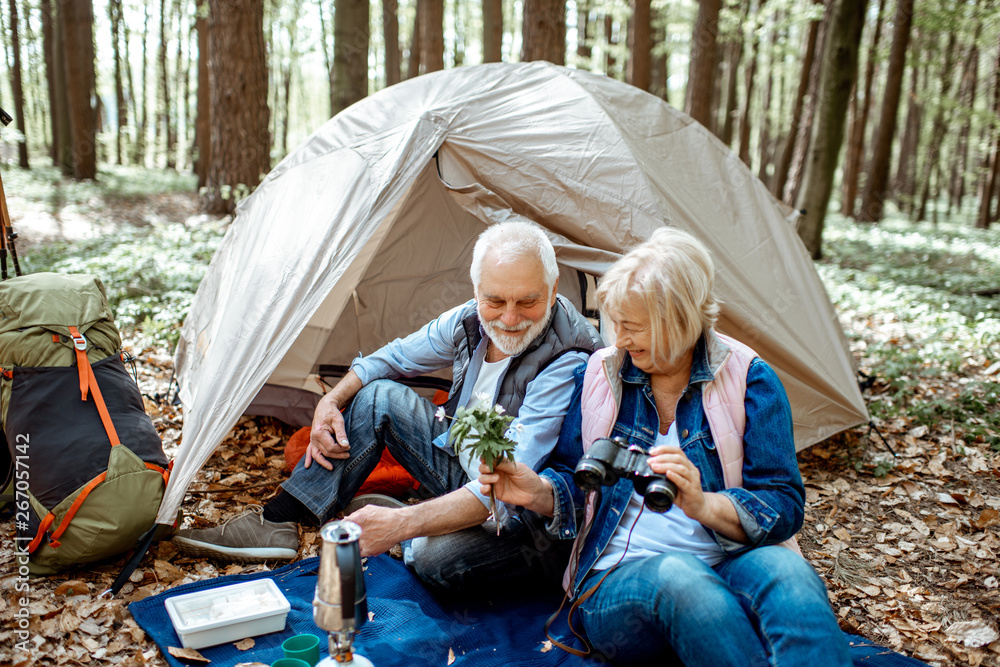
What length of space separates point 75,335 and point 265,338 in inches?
26.8

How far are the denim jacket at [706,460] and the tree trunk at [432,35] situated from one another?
782 cm

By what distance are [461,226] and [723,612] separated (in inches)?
Result: 113

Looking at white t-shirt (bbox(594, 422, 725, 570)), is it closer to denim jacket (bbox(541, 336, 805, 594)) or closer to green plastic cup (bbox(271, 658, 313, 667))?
denim jacket (bbox(541, 336, 805, 594))

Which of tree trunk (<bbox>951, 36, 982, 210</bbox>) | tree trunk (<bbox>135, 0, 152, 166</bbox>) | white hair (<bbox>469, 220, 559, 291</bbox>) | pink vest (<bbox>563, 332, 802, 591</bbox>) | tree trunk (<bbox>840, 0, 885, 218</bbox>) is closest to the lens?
pink vest (<bbox>563, 332, 802, 591</bbox>)

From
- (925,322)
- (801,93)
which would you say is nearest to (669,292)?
(925,322)

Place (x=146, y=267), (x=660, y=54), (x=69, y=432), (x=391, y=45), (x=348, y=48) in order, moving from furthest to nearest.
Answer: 1. (x=660, y=54)
2. (x=391, y=45)
3. (x=348, y=48)
4. (x=146, y=267)
5. (x=69, y=432)

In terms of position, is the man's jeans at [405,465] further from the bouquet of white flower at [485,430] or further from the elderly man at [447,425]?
the bouquet of white flower at [485,430]

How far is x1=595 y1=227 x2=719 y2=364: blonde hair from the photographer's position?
1911 millimetres

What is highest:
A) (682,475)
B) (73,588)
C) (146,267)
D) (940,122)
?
(940,122)

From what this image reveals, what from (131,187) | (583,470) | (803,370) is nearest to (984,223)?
(803,370)

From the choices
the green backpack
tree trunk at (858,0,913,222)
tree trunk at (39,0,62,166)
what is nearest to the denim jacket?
the green backpack

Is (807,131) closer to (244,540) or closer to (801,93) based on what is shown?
(801,93)

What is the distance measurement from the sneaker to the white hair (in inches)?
48.8

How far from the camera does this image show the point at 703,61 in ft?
27.2
